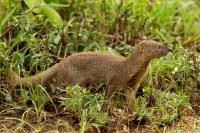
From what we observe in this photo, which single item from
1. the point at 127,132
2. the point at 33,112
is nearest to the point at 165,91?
the point at 127,132

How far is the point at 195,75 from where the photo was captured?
5.11 meters

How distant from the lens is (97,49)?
563 centimetres

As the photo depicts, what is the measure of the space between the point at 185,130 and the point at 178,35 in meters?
2.01

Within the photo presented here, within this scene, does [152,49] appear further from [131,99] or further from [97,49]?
[97,49]

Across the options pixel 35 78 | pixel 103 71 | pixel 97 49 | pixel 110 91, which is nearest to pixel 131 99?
pixel 110 91

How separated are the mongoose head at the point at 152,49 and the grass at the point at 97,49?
0.86ft

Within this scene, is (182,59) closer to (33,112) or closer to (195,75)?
(195,75)

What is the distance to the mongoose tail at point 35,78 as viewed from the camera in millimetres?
4898

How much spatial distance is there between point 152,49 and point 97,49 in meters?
0.81

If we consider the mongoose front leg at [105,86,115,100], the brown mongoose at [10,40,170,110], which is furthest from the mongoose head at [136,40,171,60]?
the mongoose front leg at [105,86,115,100]

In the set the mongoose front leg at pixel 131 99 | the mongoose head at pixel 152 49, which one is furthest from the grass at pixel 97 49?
the mongoose head at pixel 152 49

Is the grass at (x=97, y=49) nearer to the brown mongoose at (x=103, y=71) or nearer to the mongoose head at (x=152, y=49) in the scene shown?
the brown mongoose at (x=103, y=71)

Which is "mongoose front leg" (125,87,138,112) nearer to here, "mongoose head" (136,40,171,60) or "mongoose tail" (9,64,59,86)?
"mongoose head" (136,40,171,60)

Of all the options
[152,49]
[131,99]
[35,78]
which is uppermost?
[152,49]
